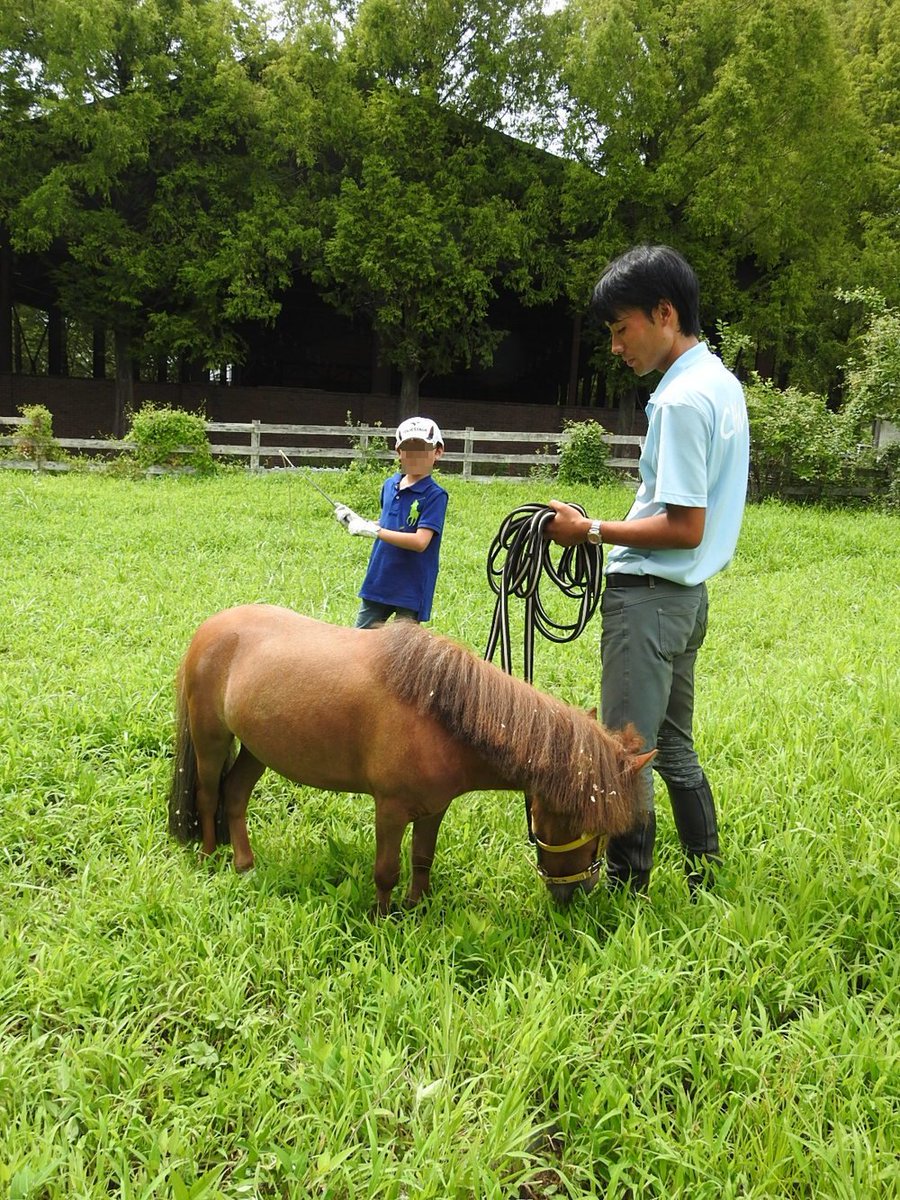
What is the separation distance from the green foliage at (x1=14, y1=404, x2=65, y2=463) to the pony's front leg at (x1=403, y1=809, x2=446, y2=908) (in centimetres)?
1390

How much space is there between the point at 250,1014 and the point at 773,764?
2578 millimetres

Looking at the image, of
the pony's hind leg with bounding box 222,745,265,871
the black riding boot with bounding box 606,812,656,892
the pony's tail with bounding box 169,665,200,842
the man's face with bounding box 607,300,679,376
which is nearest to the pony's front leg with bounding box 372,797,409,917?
the pony's hind leg with bounding box 222,745,265,871

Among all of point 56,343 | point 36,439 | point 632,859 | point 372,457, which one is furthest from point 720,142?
point 632,859

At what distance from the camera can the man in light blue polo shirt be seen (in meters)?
2.20

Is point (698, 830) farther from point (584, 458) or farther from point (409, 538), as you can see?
point (584, 458)

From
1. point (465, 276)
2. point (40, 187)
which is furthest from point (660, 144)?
point (40, 187)

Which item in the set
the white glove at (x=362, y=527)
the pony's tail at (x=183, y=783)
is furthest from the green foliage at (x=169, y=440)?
the pony's tail at (x=183, y=783)

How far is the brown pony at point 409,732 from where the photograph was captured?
2.29 m

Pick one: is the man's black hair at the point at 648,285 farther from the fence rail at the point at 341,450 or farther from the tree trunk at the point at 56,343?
the tree trunk at the point at 56,343

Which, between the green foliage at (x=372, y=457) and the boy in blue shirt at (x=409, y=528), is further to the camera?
the green foliage at (x=372, y=457)

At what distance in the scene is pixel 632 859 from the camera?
264 cm

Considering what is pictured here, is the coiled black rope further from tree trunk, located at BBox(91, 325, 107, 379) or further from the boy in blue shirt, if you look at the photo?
tree trunk, located at BBox(91, 325, 107, 379)

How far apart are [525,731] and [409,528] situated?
163cm

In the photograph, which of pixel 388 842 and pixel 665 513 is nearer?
pixel 665 513
